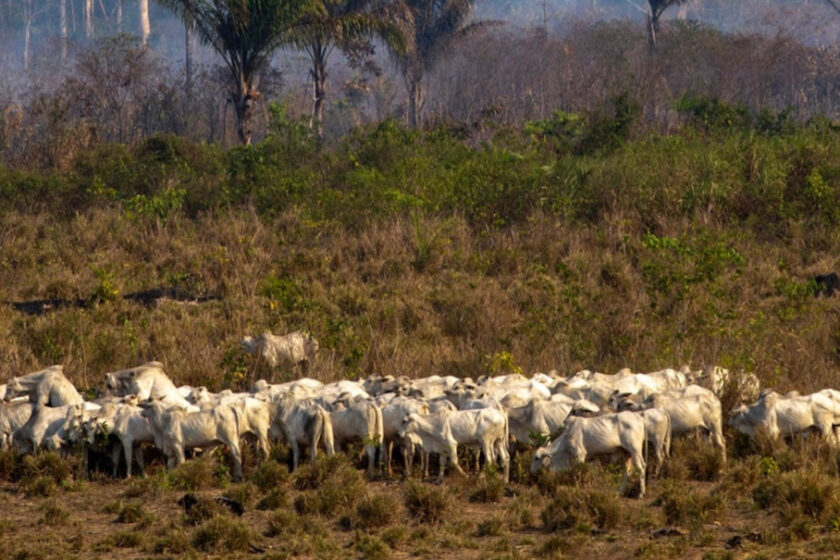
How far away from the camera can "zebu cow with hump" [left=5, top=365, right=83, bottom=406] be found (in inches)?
473

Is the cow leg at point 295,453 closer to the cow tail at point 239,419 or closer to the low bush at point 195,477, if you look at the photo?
the cow tail at point 239,419

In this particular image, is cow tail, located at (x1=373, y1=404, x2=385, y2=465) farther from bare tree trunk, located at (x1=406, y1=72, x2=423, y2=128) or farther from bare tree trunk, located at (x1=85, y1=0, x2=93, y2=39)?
bare tree trunk, located at (x1=85, y1=0, x2=93, y2=39)

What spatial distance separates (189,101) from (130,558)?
116ft

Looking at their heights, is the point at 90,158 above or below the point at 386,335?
above

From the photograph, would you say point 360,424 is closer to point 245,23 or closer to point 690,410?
point 690,410

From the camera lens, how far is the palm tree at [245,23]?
2833cm

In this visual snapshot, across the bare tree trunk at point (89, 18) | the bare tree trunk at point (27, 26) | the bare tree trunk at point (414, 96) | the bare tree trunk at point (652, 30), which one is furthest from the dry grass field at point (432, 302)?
the bare tree trunk at point (27, 26)

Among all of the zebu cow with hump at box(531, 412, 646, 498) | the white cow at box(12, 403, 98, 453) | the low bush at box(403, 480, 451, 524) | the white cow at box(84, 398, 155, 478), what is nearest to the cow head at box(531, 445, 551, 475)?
the zebu cow with hump at box(531, 412, 646, 498)

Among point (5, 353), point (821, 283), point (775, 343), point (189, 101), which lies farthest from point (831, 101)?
point (5, 353)

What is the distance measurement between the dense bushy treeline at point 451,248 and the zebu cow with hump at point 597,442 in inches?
119

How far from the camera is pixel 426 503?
9.62m

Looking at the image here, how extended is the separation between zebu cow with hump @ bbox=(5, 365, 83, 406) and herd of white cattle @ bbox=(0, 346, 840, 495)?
7.7 inches

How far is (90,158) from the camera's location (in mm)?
25547

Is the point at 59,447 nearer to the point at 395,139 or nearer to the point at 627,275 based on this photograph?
the point at 627,275
